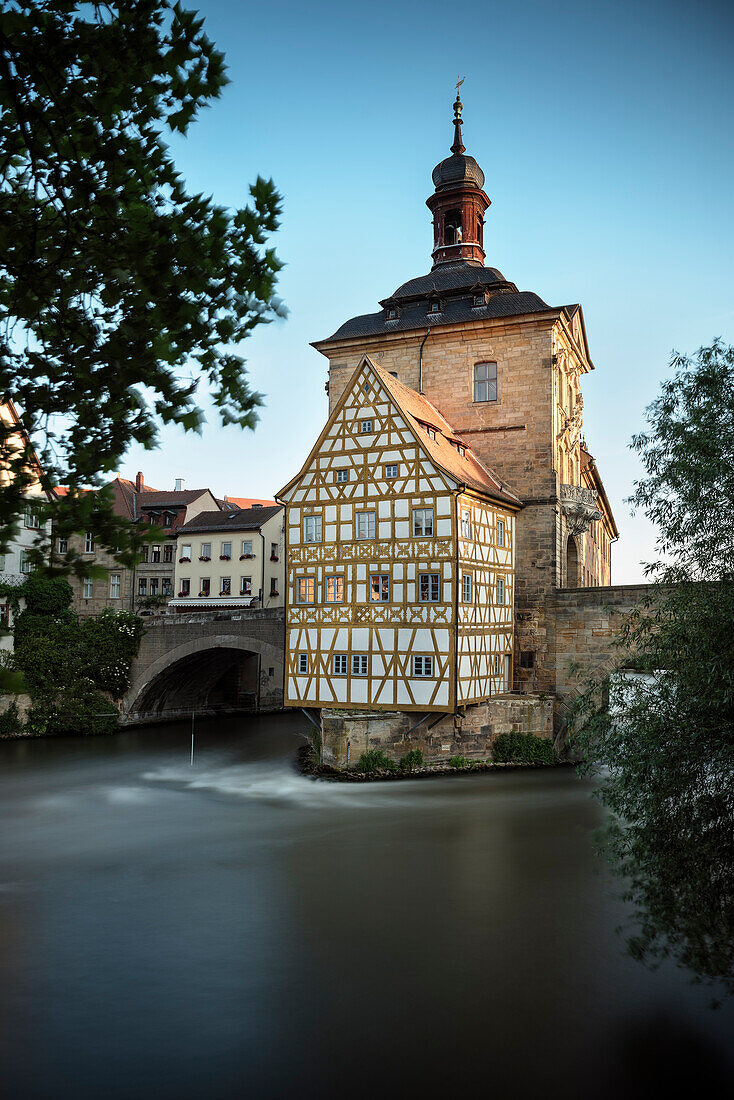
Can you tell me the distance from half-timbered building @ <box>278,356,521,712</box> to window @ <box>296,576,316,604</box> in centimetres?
3

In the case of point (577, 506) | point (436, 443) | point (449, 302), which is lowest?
point (577, 506)

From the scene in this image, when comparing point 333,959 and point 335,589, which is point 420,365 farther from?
point 333,959

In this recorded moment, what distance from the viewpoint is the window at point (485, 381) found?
24750mm

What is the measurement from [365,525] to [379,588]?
162 cm

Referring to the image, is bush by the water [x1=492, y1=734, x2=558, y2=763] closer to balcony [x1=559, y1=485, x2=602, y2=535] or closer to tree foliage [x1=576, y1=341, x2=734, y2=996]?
balcony [x1=559, y1=485, x2=602, y2=535]

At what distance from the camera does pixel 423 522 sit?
1966cm

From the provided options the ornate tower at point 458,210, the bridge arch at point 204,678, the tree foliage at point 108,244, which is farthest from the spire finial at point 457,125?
the tree foliage at point 108,244

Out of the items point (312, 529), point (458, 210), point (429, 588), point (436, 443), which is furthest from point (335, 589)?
point (458, 210)

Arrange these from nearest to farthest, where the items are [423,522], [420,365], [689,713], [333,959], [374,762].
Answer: [689,713] < [333,959] < [374,762] < [423,522] < [420,365]

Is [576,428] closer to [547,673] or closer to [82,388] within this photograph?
[547,673]

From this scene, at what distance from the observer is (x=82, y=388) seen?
388 centimetres

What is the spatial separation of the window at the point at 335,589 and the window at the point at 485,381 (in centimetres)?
795

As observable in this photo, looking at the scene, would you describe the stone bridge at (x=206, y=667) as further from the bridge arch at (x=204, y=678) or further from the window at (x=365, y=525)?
the window at (x=365, y=525)

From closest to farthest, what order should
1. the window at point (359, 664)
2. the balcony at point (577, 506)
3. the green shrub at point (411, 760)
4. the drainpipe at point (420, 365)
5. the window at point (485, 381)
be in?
the green shrub at point (411, 760) → the window at point (359, 664) → the balcony at point (577, 506) → the window at point (485, 381) → the drainpipe at point (420, 365)
